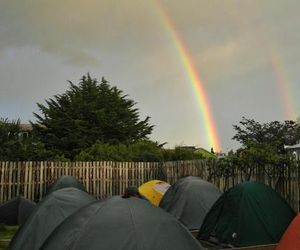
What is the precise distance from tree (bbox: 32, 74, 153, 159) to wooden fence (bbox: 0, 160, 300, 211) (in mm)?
18703

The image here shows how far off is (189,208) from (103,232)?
7.52 meters

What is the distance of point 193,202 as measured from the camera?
1247cm

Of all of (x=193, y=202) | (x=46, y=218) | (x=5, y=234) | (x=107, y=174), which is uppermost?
(x=107, y=174)

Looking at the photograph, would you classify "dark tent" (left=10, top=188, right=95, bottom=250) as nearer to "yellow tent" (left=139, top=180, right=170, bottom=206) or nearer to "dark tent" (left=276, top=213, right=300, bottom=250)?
"dark tent" (left=276, top=213, right=300, bottom=250)

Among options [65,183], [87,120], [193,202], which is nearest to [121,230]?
[193,202]

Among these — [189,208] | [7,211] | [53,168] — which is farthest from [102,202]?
[53,168]

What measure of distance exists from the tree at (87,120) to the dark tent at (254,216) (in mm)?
29905

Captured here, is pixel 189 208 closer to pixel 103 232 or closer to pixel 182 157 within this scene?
pixel 103 232

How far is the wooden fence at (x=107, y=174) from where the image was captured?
15120 millimetres

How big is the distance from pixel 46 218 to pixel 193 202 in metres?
5.00

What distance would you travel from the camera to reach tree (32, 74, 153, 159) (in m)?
40.6

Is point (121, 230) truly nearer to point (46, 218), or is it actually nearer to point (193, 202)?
point (46, 218)

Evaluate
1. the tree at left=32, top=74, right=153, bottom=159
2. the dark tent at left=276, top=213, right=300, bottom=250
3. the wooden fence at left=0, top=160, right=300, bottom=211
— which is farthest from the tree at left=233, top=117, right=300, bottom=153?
the dark tent at left=276, top=213, right=300, bottom=250

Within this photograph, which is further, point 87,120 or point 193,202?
point 87,120
